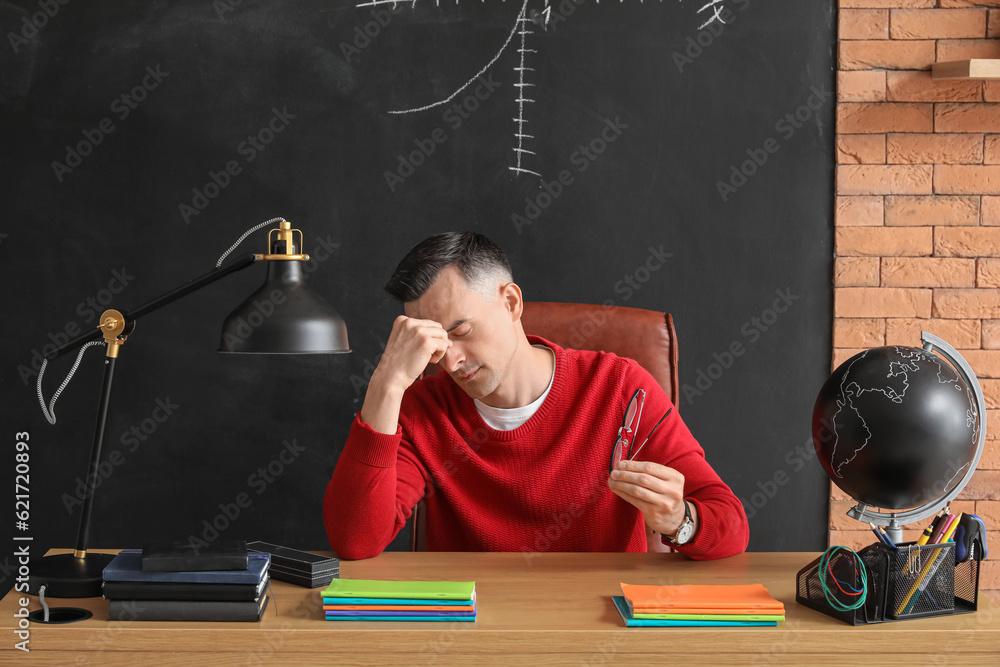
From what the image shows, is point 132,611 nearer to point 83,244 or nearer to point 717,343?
point 83,244

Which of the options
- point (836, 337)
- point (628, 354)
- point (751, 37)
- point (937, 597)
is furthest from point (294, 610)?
point (751, 37)

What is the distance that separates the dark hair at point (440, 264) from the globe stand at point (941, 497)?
77cm

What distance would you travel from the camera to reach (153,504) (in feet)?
7.89

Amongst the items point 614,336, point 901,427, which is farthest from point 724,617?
point 614,336

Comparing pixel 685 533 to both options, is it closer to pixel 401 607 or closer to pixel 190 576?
pixel 401 607

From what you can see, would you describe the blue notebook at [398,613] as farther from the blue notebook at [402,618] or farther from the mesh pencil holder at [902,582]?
the mesh pencil holder at [902,582]

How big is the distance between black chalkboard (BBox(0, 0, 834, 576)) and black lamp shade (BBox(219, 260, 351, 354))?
1101mm

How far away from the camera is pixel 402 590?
1.13 m

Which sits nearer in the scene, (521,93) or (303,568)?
(303,568)

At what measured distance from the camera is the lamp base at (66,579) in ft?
3.94

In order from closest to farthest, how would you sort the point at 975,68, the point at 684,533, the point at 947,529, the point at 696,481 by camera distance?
the point at 947,529, the point at 684,533, the point at 696,481, the point at 975,68

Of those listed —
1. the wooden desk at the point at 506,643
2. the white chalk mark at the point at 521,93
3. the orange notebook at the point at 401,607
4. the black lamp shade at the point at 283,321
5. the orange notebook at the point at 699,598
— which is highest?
the white chalk mark at the point at 521,93

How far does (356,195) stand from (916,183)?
1.56m

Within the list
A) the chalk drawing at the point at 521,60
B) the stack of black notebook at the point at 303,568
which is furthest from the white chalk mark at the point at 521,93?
Result: the stack of black notebook at the point at 303,568
